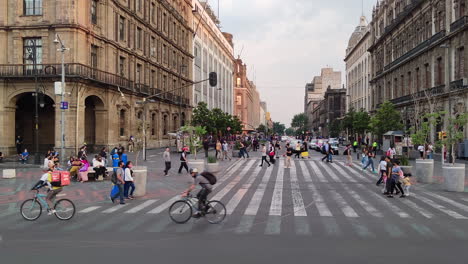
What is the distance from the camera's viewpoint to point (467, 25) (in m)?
35.4

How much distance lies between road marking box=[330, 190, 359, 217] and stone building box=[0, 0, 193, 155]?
15443 millimetres

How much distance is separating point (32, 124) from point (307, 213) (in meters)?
35.4

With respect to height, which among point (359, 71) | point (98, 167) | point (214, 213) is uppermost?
point (359, 71)

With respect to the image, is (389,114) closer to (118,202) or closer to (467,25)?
(467,25)

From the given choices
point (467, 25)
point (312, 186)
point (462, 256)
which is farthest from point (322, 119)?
point (462, 256)

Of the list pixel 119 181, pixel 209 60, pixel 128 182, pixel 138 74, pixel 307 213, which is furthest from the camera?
pixel 209 60

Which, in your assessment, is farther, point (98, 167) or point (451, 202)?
point (98, 167)

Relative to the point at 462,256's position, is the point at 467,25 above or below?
above

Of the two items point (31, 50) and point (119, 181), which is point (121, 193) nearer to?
point (119, 181)

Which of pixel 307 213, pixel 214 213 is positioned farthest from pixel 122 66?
Result: pixel 214 213

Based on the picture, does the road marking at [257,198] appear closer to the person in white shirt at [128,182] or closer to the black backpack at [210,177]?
the black backpack at [210,177]

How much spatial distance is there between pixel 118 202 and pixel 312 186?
29.6 ft

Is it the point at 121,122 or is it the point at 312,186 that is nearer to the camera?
the point at 312,186

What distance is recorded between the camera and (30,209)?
37.4 ft
